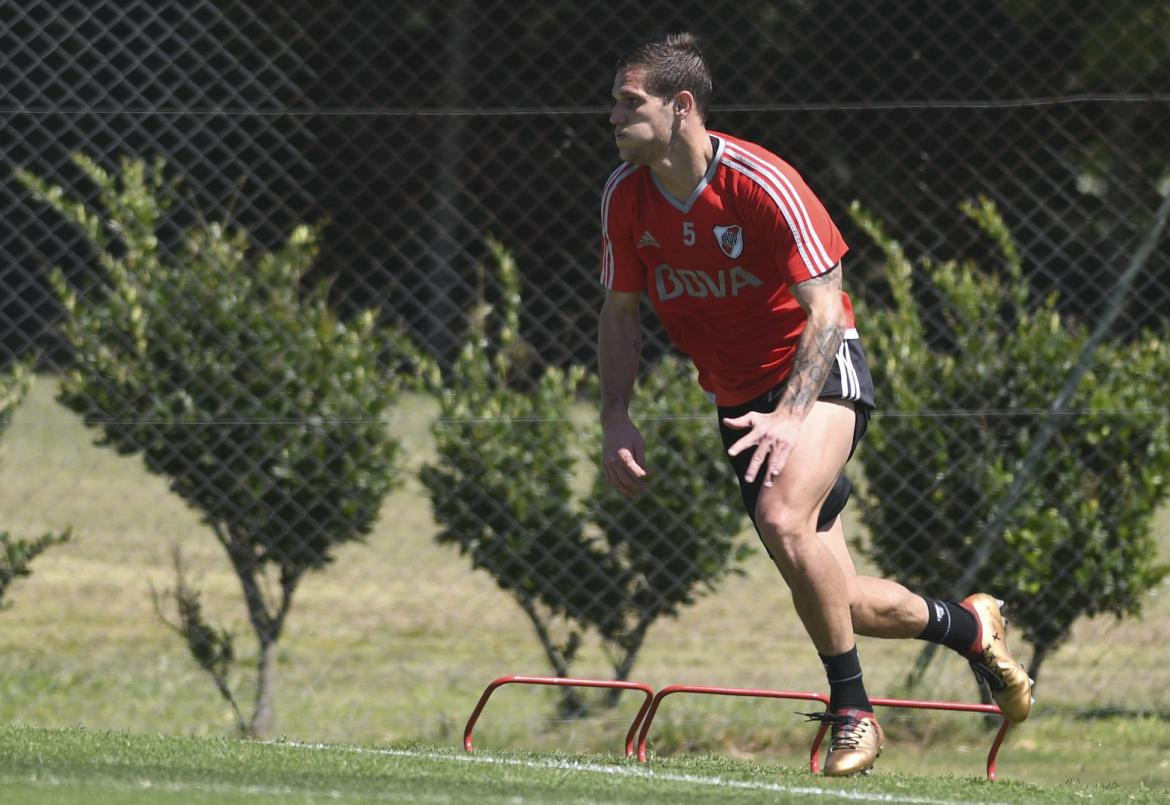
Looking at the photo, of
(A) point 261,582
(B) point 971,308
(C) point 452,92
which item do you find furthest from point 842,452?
(C) point 452,92

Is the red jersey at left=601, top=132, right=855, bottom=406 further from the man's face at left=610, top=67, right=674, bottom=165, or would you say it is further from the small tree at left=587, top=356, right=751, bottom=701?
the small tree at left=587, top=356, right=751, bottom=701

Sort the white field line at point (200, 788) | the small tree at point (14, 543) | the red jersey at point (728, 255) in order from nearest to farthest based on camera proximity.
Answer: the white field line at point (200, 788), the red jersey at point (728, 255), the small tree at point (14, 543)

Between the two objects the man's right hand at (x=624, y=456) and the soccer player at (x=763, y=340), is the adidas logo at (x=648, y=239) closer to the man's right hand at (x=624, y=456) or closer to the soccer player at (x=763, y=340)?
the soccer player at (x=763, y=340)

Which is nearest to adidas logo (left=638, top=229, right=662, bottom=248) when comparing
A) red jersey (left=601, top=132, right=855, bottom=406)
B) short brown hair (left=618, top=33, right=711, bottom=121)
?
red jersey (left=601, top=132, right=855, bottom=406)

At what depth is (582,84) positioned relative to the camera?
6.66 m

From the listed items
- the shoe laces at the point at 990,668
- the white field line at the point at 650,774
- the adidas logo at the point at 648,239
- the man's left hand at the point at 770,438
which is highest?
the adidas logo at the point at 648,239

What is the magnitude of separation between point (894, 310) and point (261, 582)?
2.70m

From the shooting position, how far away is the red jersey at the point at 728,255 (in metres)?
3.82

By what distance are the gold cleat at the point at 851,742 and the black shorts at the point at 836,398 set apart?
1.53 ft

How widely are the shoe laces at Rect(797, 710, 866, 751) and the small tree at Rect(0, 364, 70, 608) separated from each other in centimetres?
301

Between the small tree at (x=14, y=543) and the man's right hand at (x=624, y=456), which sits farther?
the small tree at (x=14, y=543)

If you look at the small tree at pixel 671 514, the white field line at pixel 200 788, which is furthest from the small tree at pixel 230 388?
the white field line at pixel 200 788

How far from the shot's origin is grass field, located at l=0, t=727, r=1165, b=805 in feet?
10.6

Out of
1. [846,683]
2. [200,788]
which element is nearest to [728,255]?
[846,683]
